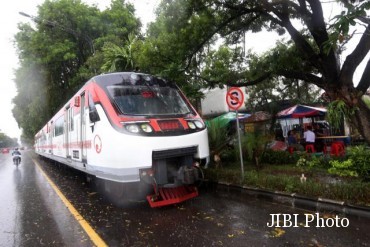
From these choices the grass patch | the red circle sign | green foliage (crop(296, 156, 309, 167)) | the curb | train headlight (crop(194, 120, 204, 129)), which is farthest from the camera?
green foliage (crop(296, 156, 309, 167))

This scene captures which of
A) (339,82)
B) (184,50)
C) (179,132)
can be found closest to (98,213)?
(179,132)

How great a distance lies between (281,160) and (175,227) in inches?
258

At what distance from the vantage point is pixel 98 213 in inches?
252

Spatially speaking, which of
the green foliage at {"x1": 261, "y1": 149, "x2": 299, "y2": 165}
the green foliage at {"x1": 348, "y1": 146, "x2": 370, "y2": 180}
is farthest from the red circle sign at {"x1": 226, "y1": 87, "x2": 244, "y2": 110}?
the green foliage at {"x1": 261, "y1": 149, "x2": 299, "y2": 165}

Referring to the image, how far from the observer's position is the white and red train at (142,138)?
5961 mm

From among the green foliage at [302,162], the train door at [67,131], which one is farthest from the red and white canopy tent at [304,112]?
the train door at [67,131]

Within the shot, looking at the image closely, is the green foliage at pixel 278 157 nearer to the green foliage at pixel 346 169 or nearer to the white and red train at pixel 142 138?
the green foliage at pixel 346 169

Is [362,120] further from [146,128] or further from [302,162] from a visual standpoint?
[146,128]

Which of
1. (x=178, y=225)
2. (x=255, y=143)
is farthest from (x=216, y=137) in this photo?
(x=178, y=225)

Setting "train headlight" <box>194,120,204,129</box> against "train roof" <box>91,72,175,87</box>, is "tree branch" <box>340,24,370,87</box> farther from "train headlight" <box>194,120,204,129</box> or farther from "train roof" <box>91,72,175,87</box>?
"train roof" <box>91,72,175,87</box>

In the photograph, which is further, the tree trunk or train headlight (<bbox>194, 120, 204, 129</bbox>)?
train headlight (<bbox>194, 120, 204, 129</bbox>)

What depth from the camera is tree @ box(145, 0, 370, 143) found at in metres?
6.98

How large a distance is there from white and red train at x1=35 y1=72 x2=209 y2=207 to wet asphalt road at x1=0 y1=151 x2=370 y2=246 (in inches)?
22.0

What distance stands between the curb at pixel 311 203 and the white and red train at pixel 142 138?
151 centimetres
